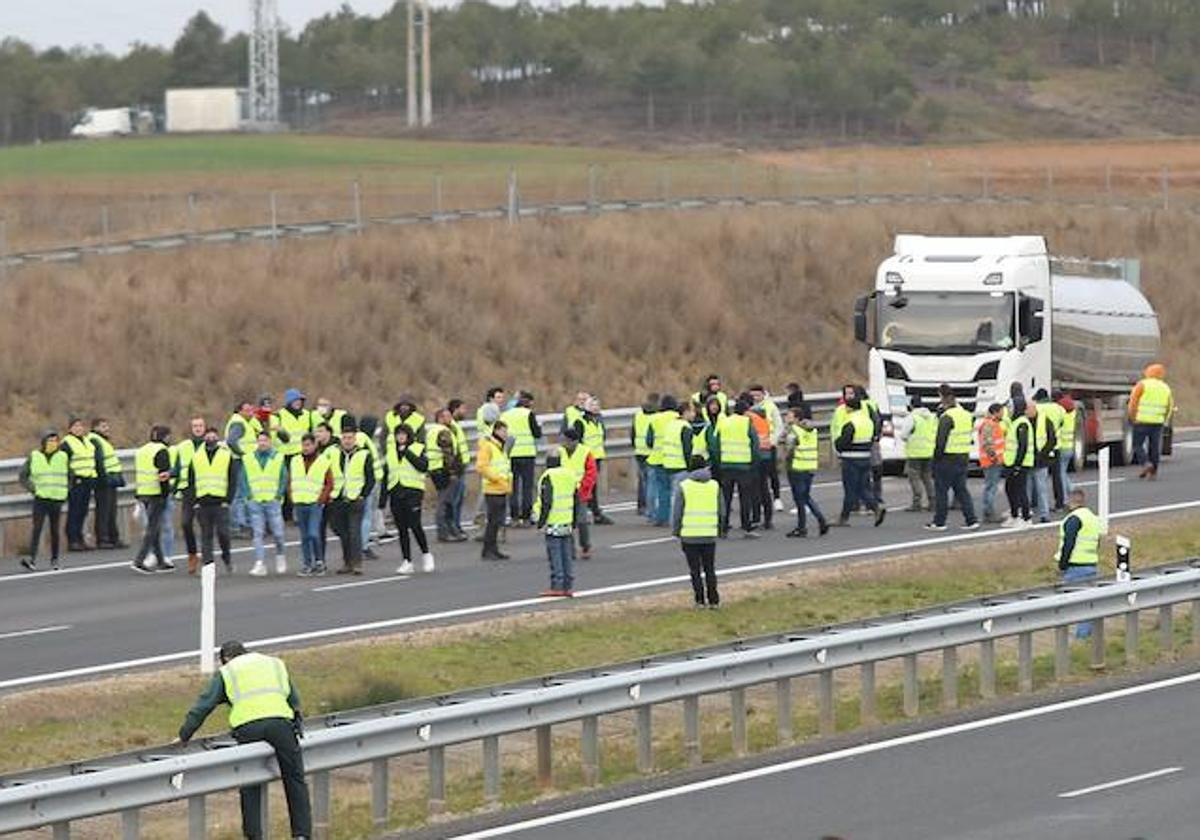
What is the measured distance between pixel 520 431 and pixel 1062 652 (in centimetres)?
1165

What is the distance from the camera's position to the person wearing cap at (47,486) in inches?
1262

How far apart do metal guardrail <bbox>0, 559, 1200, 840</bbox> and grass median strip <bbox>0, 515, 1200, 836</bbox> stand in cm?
35

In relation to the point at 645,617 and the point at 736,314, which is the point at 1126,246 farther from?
the point at 645,617

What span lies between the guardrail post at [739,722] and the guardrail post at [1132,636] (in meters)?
4.89

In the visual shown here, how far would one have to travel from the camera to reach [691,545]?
26.9 meters

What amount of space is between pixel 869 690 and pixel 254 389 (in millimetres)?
25284

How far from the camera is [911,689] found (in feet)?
72.3

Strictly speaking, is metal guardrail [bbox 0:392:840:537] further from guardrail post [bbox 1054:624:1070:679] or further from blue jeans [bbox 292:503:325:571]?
guardrail post [bbox 1054:624:1070:679]

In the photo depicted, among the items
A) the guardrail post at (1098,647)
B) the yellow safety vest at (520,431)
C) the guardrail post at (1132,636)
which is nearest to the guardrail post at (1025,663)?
the guardrail post at (1098,647)

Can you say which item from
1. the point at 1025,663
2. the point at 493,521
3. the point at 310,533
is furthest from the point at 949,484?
the point at 1025,663

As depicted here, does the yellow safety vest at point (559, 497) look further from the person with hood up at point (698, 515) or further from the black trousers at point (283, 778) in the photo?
the black trousers at point (283, 778)

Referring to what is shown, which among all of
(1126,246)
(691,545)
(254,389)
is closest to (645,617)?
(691,545)

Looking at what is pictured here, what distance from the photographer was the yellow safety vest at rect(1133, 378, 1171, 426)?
40094 mm

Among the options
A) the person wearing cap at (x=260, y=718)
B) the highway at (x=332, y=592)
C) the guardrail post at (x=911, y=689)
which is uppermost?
the person wearing cap at (x=260, y=718)
